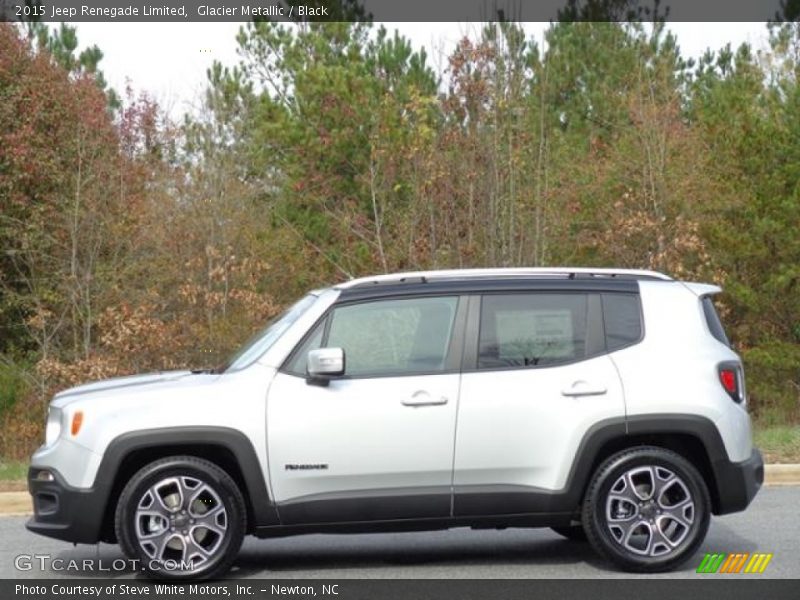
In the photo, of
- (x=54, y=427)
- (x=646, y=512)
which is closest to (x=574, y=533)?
(x=646, y=512)

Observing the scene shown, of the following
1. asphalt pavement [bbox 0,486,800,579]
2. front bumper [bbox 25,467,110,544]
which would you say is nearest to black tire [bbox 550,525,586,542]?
asphalt pavement [bbox 0,486,800,579]

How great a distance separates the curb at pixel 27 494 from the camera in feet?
38.2

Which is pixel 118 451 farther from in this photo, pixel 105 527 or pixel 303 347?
pixel 303 347

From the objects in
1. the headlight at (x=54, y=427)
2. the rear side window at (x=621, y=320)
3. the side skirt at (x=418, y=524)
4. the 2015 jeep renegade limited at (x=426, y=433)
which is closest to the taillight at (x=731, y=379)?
the 2015 jeep renegade limited at (x=426, y=433)

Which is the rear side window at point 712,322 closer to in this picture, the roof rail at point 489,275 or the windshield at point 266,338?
the roof rail at point 489,275

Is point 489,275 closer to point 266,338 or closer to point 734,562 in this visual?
point 266,338

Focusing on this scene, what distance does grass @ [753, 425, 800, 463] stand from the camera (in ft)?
43.2

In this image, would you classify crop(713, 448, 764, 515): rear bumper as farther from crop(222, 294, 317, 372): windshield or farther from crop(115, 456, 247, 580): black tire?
crop(115, 456, 247, 580): black tire

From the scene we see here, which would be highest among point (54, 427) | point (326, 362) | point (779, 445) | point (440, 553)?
point (326, 362)

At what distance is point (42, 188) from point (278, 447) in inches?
939

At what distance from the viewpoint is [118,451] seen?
817 cm

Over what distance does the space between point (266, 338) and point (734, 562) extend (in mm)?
3119

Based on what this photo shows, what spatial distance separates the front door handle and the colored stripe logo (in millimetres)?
1822

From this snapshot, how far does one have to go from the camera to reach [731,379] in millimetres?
8586
